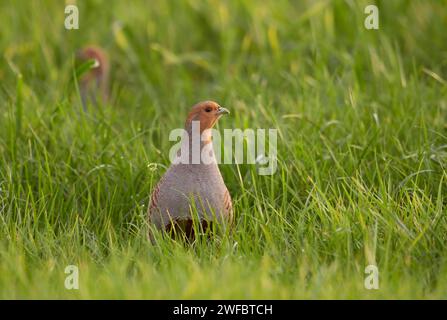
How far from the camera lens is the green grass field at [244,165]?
3762mm

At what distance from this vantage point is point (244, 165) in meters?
4.88

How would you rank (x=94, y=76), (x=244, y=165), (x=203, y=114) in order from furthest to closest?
(x=94, y=76)
(x=244, y=165)
(x=203, y=114)

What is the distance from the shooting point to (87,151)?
16.4 feet

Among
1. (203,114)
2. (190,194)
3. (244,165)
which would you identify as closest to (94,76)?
(244,165)

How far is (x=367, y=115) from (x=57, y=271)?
232cm

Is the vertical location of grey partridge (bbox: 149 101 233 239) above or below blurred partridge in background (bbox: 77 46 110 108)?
below

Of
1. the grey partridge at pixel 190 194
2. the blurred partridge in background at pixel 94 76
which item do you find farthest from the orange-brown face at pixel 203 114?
the blurred partridge in background at pixel 94 76

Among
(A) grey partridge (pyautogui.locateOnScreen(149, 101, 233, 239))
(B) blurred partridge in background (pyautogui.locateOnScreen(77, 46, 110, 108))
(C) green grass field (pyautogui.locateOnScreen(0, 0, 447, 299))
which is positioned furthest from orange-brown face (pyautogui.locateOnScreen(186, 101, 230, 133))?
(B) blurred partridge in background (pyautogui.locateOnScreen(77, 46, 110, 108))

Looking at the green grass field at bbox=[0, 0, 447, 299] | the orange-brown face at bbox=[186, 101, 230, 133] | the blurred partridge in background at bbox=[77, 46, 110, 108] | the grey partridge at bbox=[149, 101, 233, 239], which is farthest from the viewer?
the blurred partridge in background at bbox=[77, 46, 110, 108]

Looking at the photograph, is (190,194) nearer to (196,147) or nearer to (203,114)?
(196,147)

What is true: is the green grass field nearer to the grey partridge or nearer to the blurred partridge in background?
the grey partridge

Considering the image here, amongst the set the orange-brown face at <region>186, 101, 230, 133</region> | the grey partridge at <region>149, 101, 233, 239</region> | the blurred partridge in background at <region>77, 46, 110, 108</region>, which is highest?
the blurred partridge in background at <region>77, 46, 110, 108</region>

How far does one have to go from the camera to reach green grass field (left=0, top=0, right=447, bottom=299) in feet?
12.3

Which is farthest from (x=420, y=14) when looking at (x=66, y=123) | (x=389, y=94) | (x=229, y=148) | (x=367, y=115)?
(x=66, y=123)
